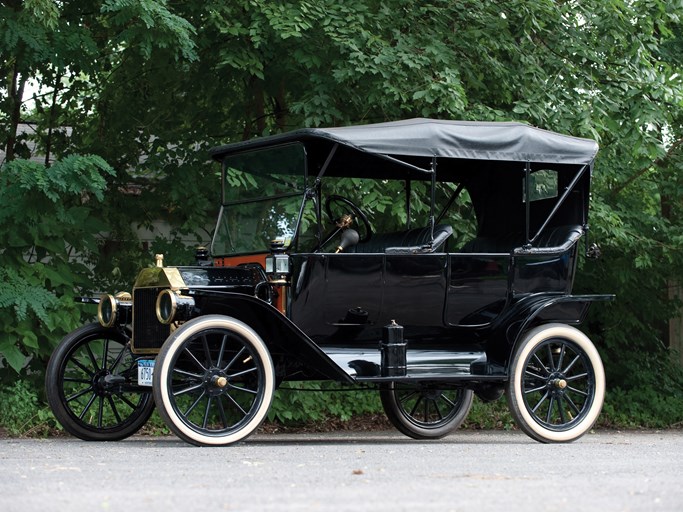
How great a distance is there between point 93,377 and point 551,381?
375cm

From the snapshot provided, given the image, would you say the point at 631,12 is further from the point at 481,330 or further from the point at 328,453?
the point at 328,453

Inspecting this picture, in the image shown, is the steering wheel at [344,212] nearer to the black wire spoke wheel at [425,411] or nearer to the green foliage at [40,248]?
the black wire spoke wheel at [425,411]

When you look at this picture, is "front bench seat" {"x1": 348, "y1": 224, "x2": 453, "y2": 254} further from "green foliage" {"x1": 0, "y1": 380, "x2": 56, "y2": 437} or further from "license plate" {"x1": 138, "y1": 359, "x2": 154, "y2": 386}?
"green foliage" {"x1": 0, "y1": 380, "x2": 56, "y2": 437}

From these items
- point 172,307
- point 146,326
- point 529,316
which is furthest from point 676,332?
point 172,307

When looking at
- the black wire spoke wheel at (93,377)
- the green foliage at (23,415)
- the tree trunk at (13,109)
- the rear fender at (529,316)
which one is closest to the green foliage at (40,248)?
the green foliage at (23,415)

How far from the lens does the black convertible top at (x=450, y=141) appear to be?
9.77 m

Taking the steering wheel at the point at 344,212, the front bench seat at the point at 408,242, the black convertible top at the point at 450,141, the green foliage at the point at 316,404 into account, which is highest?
the black convertible top at the point at 450,141

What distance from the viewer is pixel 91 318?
483 inches

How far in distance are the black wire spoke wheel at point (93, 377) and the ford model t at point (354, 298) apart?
0.05 feet

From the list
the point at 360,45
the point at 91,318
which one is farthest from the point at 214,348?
the point at 360,45

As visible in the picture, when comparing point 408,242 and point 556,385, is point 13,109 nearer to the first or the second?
point 408,242

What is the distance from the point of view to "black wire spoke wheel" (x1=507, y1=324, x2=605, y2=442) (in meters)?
9.94

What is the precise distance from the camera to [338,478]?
6805 millimetres

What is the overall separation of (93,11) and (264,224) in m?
3.65
